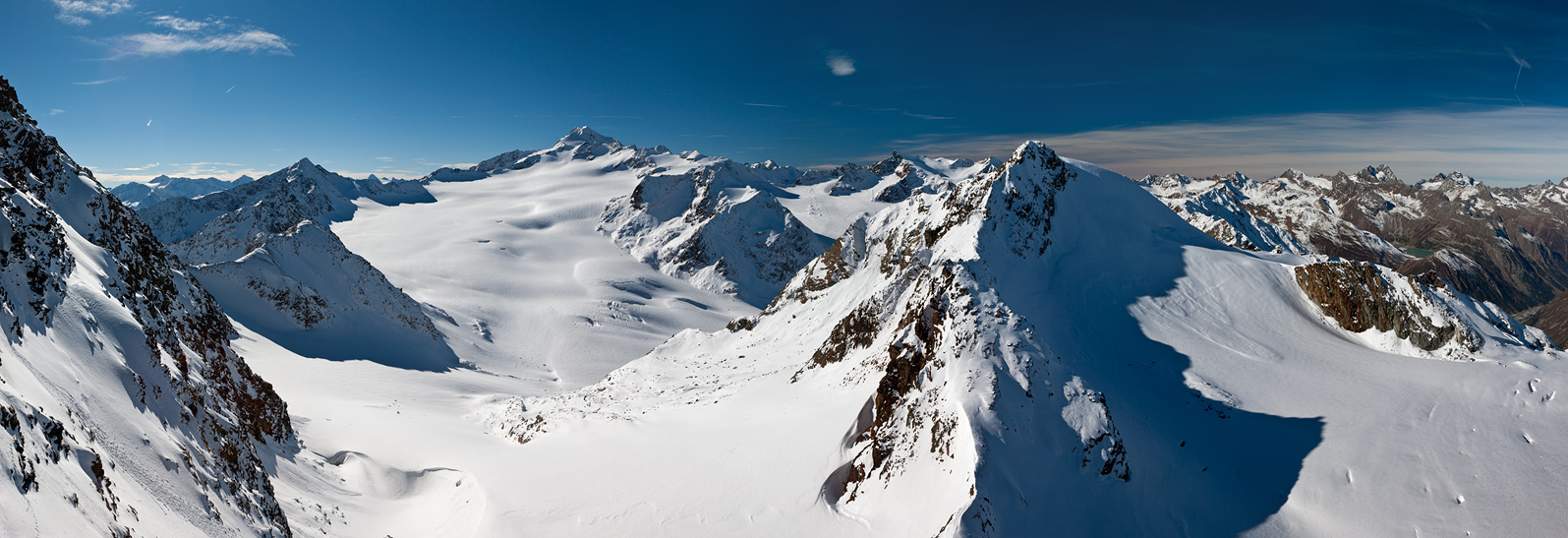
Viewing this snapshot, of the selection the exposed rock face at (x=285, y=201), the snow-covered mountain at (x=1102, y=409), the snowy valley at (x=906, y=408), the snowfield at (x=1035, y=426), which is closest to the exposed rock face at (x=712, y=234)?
the exposed rock face at (x=285, y=201)

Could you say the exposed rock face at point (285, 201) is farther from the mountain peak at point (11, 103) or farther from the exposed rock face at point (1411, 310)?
the exposed rock face at point (1411, 310)

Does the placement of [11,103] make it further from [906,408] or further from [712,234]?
[712,234]

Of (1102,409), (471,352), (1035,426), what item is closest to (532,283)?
(471,352)

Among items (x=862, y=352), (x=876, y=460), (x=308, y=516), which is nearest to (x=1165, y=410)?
(x=876, y=460)

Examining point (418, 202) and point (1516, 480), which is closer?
point (1516, 480)

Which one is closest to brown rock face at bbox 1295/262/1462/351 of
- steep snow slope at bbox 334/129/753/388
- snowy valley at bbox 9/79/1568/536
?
snowy valley at bbox 9/79/1568/536

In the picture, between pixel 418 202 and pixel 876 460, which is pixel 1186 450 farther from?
pixel 418 202
